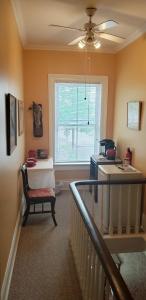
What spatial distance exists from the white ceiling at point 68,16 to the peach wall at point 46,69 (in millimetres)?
438

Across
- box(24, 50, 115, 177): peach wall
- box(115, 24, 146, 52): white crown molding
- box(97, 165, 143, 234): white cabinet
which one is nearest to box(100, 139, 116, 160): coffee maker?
box(24, 50, 115, 177): peach wall

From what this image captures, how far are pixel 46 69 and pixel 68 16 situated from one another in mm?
1541

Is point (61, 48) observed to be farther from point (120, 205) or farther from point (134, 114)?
point (120, 205)

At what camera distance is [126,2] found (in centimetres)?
259

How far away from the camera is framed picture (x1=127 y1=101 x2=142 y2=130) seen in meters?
3.50

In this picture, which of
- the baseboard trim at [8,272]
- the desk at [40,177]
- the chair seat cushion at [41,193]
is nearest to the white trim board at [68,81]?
the desk at [40,177]

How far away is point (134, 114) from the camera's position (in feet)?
12.0

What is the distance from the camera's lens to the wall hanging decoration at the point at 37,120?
448 cm

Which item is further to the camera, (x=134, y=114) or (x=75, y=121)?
(x=75, y=121)

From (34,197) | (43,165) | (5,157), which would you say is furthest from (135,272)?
(43,165)

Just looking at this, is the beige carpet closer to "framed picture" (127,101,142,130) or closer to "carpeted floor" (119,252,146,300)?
"carpeted floor" (119,252,146,300)

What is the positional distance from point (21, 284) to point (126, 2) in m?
3.07

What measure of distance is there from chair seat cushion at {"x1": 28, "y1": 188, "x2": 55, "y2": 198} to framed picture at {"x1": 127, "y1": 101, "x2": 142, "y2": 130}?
160cm

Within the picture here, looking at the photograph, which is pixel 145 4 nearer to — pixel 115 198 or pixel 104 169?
pixel 104 169
